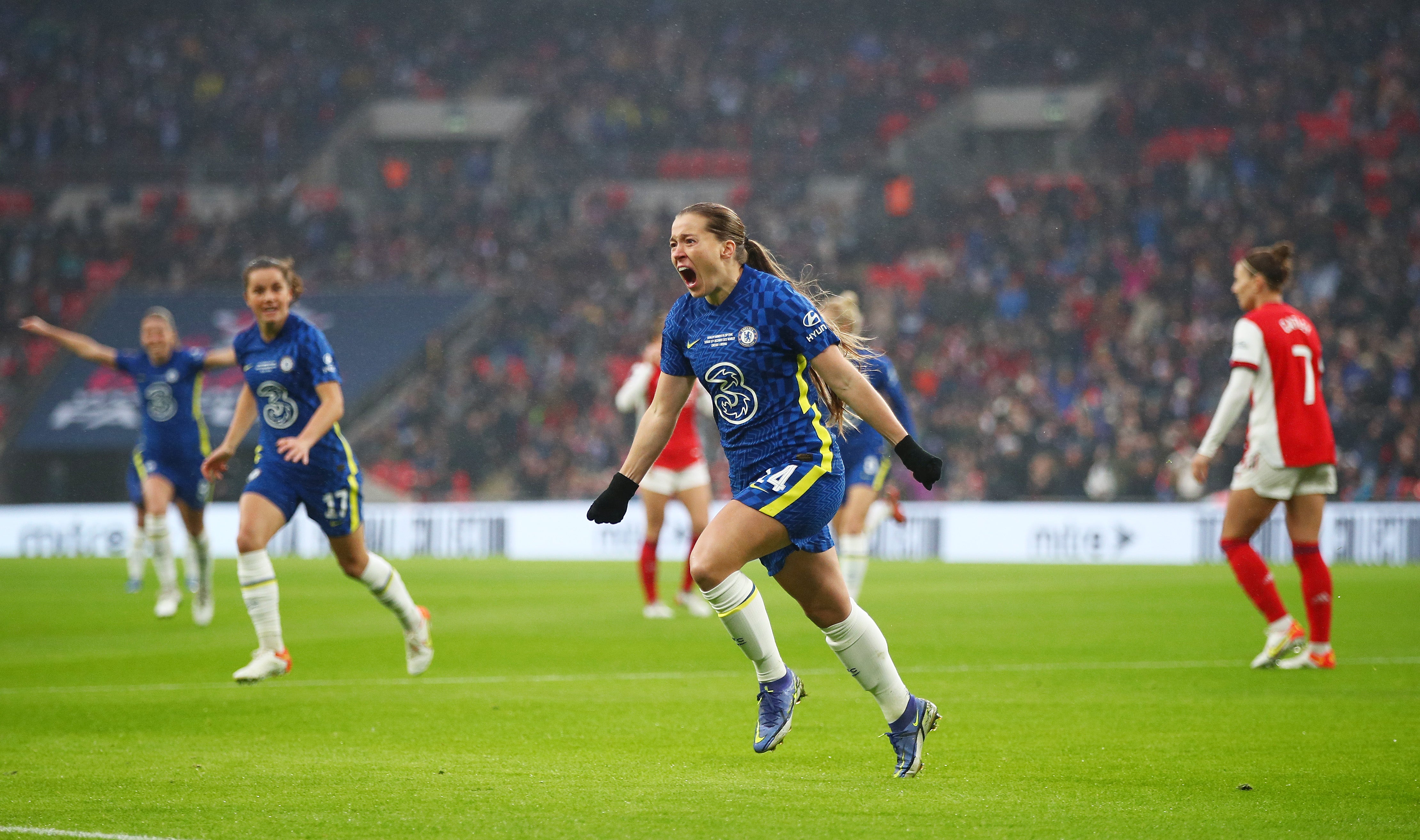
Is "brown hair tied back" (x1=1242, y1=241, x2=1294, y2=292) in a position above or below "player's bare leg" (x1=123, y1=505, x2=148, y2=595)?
above

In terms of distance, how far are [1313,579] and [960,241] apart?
24.6 m

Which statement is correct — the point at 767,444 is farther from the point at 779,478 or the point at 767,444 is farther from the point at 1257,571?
the point at 1257,571

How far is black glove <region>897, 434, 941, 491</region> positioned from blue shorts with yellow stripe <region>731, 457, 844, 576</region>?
320mm

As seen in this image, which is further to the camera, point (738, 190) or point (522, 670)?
point (738, 190)

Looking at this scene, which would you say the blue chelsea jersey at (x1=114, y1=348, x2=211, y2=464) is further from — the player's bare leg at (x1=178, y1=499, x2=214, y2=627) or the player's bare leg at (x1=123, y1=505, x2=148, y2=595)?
the player's bare leg at (x1=123, y1=505, x2=148, y2=595)

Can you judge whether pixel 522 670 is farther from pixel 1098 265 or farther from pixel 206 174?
pixel 206 174

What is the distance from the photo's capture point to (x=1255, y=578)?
906cm

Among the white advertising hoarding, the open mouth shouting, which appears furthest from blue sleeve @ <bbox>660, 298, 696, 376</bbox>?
the white advertising hoarding

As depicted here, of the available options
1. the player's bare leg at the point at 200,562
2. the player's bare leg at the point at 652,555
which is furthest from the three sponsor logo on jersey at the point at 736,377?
the player's bare leg at the point at 200,562

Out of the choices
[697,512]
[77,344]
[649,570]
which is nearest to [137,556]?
[77,344]

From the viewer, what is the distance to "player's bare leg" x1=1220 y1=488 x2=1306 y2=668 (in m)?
8.98

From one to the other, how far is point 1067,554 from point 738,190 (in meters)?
16.8

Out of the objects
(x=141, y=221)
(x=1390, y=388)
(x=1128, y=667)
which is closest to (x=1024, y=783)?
(x=1128, y=667)

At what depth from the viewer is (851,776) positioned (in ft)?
18.6
